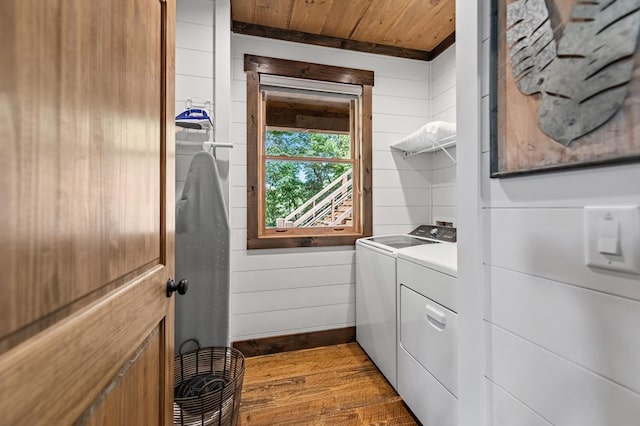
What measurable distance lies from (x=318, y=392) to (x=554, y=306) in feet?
5.01

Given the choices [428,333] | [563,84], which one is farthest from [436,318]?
[563,84]

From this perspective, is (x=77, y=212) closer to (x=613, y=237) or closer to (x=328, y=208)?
(x=613, y=237)

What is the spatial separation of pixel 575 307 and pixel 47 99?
983 mm

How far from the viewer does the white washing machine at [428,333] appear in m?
1.20

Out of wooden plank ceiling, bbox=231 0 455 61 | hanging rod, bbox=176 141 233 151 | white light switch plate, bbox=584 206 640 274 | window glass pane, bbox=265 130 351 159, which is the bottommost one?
white light switch plate, bbox=584 206 640 274

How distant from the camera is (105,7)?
1.63ft

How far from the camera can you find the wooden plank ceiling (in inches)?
75.1

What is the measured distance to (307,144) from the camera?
2406 millimetres

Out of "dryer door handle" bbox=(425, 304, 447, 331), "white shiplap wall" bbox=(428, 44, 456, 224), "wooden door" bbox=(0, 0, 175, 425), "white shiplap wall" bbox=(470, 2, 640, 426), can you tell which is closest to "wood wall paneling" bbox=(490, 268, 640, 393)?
"white shiplap wall" bbox=(470, 2, 640, 426)

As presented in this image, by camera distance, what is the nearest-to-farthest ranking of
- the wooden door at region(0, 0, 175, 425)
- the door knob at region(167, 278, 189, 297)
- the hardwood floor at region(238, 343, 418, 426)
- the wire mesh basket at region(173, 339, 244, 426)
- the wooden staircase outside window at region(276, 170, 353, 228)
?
the wooden door at region(0, 0, 175, 425)
the door knob at region(167, 278, 189, 297)
the wire mesh basket at region(173, 339, 244, 426)
the hardwood floor at region(238, 343, 418, 426)
the wooden staircase outside window at region(276, 170, 353, 228)

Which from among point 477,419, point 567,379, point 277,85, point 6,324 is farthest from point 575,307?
point 277,85

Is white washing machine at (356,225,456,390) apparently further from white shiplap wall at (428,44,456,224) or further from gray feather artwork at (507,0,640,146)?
gray feather artwork at (507,0,640,146)

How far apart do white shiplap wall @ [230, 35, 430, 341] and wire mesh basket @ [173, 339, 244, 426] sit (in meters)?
0.61

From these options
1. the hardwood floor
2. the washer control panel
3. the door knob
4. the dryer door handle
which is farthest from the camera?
the washer control panel
